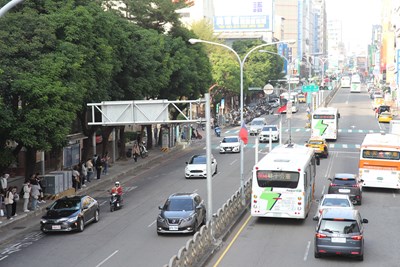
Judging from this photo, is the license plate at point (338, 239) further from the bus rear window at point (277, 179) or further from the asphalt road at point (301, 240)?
the bus rear window at point (277, 179)

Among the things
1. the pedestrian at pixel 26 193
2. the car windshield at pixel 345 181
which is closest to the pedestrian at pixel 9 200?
the pedestrian at pixel 26 193

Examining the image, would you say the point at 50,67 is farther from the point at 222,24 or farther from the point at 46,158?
the point at 222,24

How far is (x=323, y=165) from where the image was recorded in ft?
164

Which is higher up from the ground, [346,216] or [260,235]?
[346,216]

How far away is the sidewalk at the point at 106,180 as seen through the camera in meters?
30.5

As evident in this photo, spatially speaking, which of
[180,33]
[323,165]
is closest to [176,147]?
[180,33]

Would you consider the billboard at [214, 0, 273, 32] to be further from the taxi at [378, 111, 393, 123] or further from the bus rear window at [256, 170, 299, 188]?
the bus rear window at [256, 170, 299, 188]

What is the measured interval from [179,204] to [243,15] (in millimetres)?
159216

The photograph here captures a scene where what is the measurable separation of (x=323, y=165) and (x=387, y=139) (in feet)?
36.1

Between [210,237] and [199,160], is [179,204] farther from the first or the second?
[199,160]

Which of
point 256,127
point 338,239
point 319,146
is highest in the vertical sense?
→ point 256,127

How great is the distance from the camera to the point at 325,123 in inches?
2603

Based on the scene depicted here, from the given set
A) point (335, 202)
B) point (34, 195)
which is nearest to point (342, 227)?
point (335, 202)

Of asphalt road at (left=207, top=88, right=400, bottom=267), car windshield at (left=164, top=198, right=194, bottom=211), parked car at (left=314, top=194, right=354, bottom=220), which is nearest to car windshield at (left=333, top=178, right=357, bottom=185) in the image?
asphalt road at (left=207, top=88, right=400, bottom=267)
